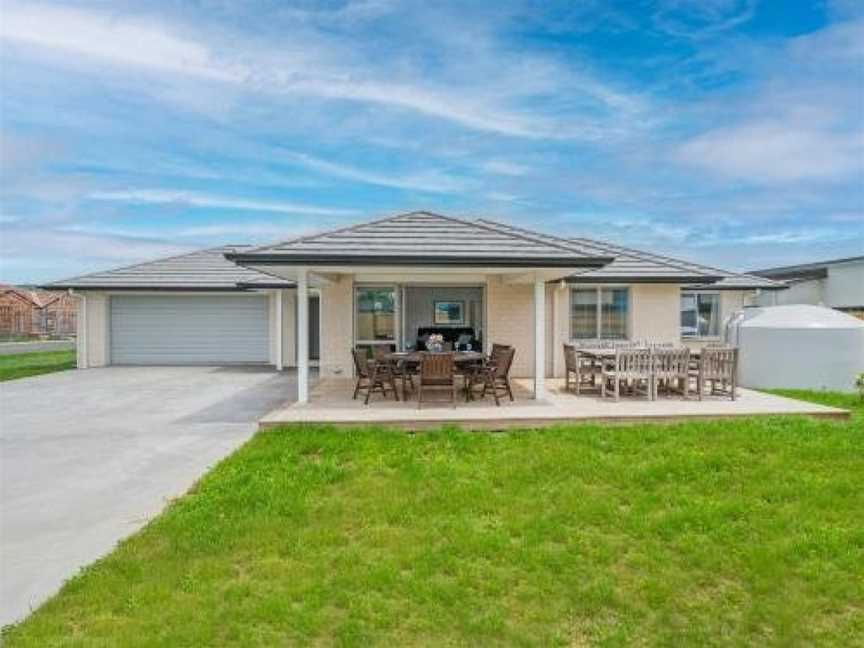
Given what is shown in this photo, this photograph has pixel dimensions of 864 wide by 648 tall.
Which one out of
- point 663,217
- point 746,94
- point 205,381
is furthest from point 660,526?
point 663,217

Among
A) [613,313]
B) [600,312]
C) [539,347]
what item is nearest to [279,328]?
[600,312]

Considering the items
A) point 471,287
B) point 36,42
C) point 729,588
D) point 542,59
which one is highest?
point 542,59

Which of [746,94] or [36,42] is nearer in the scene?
[36,42]

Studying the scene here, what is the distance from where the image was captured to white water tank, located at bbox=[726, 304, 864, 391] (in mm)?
13242

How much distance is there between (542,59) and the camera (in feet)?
46.7

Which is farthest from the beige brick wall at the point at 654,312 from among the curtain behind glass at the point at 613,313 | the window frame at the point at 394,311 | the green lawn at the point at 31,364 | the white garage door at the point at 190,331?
the green lawn at the point at 31,364

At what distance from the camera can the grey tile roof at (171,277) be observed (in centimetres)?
1922

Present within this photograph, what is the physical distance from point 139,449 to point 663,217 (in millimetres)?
37755

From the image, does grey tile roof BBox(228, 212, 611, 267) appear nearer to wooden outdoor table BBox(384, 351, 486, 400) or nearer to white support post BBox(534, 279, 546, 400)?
white support post BBox(534, 279, 546, 400)

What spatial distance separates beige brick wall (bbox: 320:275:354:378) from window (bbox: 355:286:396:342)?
0.75 feet

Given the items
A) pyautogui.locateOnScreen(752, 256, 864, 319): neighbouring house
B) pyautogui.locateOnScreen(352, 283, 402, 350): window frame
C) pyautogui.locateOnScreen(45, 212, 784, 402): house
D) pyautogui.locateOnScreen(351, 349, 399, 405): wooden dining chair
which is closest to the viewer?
pyautogui.locateOnScreen(45, 212, 784, 402): house

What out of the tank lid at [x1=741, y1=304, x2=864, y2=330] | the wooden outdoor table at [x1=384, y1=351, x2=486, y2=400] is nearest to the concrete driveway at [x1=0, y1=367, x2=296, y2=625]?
the wooden outdoor table at [x1=384, y1=351, x2=486, y2=400]

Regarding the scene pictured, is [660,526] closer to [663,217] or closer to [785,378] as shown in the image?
[785,378]

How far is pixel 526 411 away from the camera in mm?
9156
